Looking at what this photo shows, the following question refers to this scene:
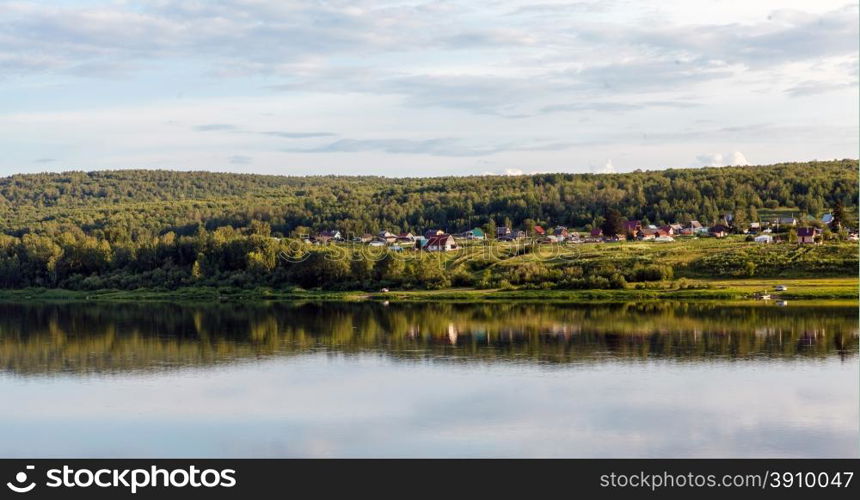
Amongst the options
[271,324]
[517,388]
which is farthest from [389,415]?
[271,324]

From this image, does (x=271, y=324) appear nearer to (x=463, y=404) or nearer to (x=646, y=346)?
(x=646, y=346)

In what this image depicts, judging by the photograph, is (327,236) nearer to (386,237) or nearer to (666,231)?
(386,237)

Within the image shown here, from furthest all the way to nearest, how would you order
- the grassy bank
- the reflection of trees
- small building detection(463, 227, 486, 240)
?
small building detection(463, 227, 486, 240), the grassy bank, the reflection of trees

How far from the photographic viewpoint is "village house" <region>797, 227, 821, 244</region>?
2510 inches

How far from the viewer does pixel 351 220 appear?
95.9 meters

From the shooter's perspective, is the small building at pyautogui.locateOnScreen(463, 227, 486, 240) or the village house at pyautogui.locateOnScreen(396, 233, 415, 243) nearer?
the small building at pyautogui.locateOnScreen(463, 227, 486, 240)

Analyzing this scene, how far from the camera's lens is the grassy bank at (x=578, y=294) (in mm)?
50344

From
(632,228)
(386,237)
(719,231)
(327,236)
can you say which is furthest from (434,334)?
(327,236)

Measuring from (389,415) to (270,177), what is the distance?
149 meters

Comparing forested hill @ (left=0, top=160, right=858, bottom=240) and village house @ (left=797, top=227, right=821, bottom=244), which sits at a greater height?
forested hill @ (left=0, top=160, right=858, bottom=240)

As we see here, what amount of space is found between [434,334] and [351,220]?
56.9 metres

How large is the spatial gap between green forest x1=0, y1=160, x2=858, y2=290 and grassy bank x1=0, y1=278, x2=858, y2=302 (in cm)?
167

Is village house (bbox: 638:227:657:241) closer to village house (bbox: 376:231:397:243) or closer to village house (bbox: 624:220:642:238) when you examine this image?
village house (bbox: 624:220:642:238)

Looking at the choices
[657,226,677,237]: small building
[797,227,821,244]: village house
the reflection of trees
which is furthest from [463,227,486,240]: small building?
the reflection of trees
